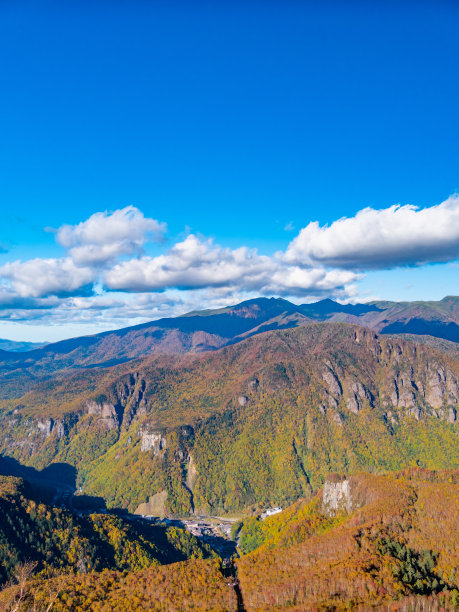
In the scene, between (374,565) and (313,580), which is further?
(374,565)

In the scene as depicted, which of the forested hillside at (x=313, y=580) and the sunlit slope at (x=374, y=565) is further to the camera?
the forested hillside at (x=313, y=580)

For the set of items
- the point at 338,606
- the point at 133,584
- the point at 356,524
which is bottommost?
the point at 356,524

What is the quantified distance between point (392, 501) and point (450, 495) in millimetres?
29902

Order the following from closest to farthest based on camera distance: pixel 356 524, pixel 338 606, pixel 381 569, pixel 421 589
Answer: pixel 338 606, pixel 421 589, pixel 381 569, pixel 356 524

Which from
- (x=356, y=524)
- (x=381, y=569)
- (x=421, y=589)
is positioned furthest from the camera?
(x=356, y=524)

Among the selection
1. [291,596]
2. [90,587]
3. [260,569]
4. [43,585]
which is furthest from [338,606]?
[43,585]

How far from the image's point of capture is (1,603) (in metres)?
127

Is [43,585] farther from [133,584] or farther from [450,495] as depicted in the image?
[450,495]

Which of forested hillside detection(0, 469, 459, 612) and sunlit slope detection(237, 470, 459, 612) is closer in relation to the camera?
sunlit slope detection(237, 470, 459, 612)

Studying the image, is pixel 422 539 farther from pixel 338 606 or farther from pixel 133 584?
pixel 133 584

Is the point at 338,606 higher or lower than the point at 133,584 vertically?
higher

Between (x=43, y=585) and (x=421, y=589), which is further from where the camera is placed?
(x=43, y=585)

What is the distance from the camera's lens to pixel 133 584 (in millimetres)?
139125

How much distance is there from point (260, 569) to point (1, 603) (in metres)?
101
